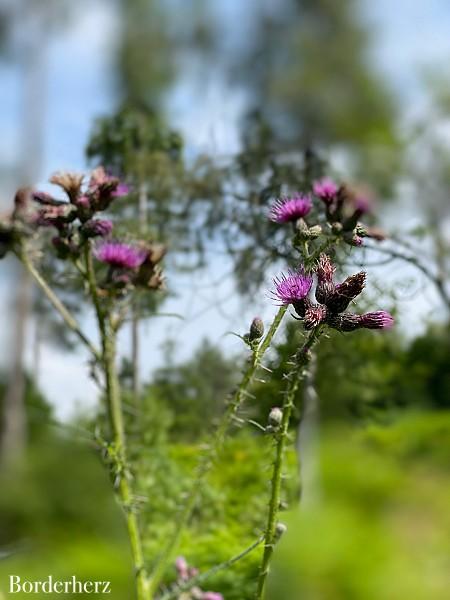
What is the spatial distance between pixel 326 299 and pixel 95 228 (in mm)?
259

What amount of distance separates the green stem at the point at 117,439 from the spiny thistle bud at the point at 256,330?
17 cm

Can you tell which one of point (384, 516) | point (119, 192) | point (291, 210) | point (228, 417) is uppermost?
point (384, 516)

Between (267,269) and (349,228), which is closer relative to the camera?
(349,228)

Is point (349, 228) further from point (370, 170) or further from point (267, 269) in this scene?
point (370, 170)

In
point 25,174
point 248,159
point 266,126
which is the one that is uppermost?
point 25,174

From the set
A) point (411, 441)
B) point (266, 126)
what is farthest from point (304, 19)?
point (266, 126)

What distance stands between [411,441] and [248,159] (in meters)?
1.78

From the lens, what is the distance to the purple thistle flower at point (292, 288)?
486mm

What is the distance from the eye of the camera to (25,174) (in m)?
3.23

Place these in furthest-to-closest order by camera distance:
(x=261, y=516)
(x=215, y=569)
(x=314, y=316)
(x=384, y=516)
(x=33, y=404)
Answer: (x=384, y=516)
(x=33, y=404)
(x=261, y=516)
(x=215, y=569)
(x=314, y=316)

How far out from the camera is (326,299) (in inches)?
18.9

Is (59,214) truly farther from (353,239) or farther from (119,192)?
(353,239)

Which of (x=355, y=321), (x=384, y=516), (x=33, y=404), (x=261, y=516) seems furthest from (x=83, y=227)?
(x=384, y=516)

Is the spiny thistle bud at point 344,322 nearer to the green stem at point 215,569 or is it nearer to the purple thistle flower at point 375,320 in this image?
the purple thistle flower at point 375,320
